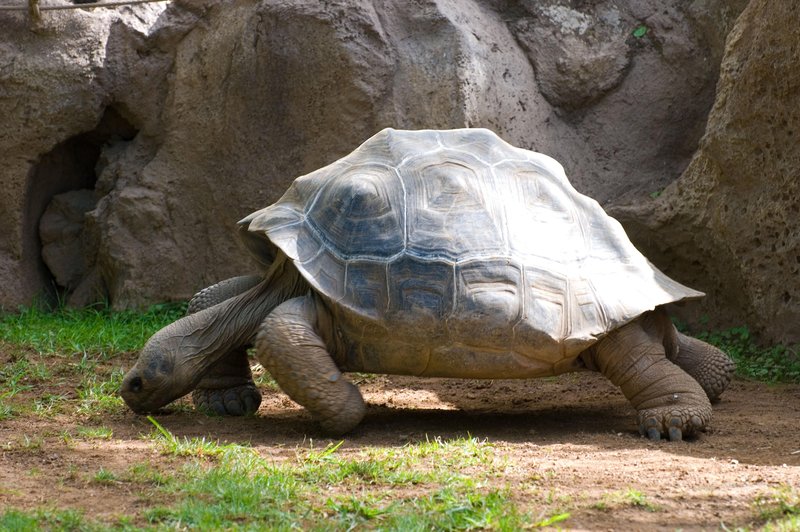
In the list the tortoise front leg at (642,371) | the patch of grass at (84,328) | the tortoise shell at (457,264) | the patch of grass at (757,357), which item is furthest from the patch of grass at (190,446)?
the patch of grass at (757,357)

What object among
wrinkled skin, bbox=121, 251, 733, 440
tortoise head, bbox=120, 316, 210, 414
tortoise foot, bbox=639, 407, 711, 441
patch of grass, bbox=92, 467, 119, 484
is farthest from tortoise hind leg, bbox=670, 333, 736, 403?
patch of grass, bbox=92, 467, 119, 484

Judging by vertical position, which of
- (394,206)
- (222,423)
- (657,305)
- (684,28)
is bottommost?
(222,423)

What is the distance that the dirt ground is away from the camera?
3.30 metres

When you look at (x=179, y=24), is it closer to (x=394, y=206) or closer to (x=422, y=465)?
(x=394, y=206)

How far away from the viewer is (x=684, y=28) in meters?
7.75

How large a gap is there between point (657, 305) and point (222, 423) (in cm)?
214

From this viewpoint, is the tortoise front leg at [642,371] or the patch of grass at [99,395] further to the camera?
the patch of grass at [99,395]

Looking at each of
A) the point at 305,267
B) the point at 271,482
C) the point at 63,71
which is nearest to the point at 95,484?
the point at 271,482

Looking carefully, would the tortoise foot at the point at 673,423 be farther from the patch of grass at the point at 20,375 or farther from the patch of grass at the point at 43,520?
the patch of grass at the point at 20,375

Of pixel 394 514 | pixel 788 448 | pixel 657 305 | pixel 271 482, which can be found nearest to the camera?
pixel 394 514

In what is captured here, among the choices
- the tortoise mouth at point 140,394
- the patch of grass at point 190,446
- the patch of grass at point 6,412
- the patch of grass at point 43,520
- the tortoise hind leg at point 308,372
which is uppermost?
the tortoise hind leg at point 308,372

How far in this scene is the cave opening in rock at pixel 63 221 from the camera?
8211 mm

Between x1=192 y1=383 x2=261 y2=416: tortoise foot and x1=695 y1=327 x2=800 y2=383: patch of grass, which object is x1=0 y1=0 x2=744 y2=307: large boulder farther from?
x1=192 y1=383 x2=261 y2=416: tortoise foot

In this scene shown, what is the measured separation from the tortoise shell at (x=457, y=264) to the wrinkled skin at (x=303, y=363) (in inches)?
6.8
